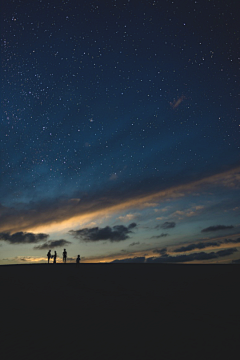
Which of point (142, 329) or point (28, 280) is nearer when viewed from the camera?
point (142, 329)

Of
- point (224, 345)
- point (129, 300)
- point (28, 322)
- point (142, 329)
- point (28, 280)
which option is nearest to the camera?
point (224, 345)

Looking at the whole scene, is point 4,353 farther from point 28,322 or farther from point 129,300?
point 129,300

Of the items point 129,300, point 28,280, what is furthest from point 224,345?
point 28,280

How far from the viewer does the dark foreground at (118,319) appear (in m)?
9.38

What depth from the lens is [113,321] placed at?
12.5 metres

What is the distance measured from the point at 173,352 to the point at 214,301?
946 centimetres

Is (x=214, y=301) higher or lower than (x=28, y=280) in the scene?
lower

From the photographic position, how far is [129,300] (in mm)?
16844

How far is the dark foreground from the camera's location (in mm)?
9383

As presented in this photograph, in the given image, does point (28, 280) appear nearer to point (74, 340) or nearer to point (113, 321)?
point (113, 321)

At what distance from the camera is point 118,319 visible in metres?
12.9

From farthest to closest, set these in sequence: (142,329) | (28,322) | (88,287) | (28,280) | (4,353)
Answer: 1. (28,280)
2. (88,287)
3. (28,322)
4. (142,329)
5. (4,353)

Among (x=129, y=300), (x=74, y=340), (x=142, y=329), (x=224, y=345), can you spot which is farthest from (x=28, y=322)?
(x=224, y=345)

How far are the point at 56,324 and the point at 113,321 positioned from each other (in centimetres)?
243
